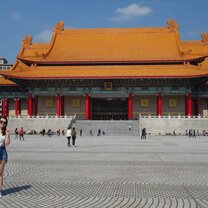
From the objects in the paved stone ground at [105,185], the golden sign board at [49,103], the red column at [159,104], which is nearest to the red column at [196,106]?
the red column at [159,104]

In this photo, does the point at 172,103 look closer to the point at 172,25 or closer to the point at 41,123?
the point at 172,25

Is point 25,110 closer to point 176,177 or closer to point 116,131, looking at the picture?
point 116,131

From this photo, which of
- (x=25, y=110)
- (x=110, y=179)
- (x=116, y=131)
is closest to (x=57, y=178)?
(x=110, y=179)

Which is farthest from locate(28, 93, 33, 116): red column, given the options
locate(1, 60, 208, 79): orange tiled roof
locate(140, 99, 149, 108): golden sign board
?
locate(140, 99, 149, 108): golden sign board

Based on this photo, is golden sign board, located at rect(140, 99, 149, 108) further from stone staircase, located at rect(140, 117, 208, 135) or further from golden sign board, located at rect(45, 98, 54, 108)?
golden sign board, located at rect(45, 98, 54, 108)

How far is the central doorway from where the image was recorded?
55219 millimetres

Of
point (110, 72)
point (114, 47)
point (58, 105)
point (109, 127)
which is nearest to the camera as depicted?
point (109, 127)

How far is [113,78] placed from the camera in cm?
4797

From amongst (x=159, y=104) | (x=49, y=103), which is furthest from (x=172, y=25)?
(x=49, y=103)

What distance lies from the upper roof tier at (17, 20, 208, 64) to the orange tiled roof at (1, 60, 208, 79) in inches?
44.1

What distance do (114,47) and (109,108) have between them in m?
10.5

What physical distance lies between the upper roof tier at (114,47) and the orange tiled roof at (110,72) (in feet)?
3.67

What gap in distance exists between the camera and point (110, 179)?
9.70 meters

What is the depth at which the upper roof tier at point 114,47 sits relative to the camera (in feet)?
171
